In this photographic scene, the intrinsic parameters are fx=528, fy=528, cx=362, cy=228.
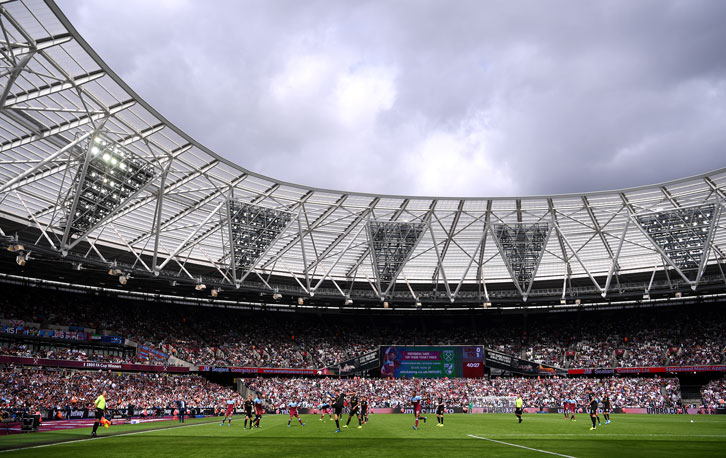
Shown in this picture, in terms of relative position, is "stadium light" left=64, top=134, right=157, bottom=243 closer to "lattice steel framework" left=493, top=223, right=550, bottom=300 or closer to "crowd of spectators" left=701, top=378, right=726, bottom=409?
"lattice steel framework" left=493, top=223, right=550, bottom=300

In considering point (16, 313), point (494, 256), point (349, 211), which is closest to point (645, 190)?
point (494, 256)

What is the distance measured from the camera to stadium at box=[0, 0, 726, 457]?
30.1 metres

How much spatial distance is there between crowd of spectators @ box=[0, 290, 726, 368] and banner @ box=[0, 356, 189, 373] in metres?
1.75

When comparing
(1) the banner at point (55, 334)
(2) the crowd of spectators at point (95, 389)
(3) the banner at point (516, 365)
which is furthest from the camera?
(3) the banner at point (516, 365)

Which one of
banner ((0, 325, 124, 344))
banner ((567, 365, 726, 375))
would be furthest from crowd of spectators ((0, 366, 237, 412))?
banner ((567, 365, 726, 375))

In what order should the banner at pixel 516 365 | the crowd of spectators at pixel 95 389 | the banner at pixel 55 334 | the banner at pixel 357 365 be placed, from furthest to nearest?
the banner at pixel 357 365, the banner at pixel 516 365, the banner at pixel 55 334, the crowd of spectators at pixel 95 389

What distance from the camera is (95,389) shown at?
44875mm

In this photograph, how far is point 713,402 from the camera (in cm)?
4888

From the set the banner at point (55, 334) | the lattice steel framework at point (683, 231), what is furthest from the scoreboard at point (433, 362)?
the banner at point (55, 334)

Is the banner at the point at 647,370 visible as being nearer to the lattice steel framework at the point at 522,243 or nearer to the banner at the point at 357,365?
the lattice steel framework at the point at 522,243

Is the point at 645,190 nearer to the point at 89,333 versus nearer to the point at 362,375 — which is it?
the point at 362,375

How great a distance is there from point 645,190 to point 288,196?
2965 centimetres

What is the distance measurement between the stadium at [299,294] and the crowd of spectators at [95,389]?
0.30 m

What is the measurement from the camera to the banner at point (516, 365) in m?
→ 59.7
